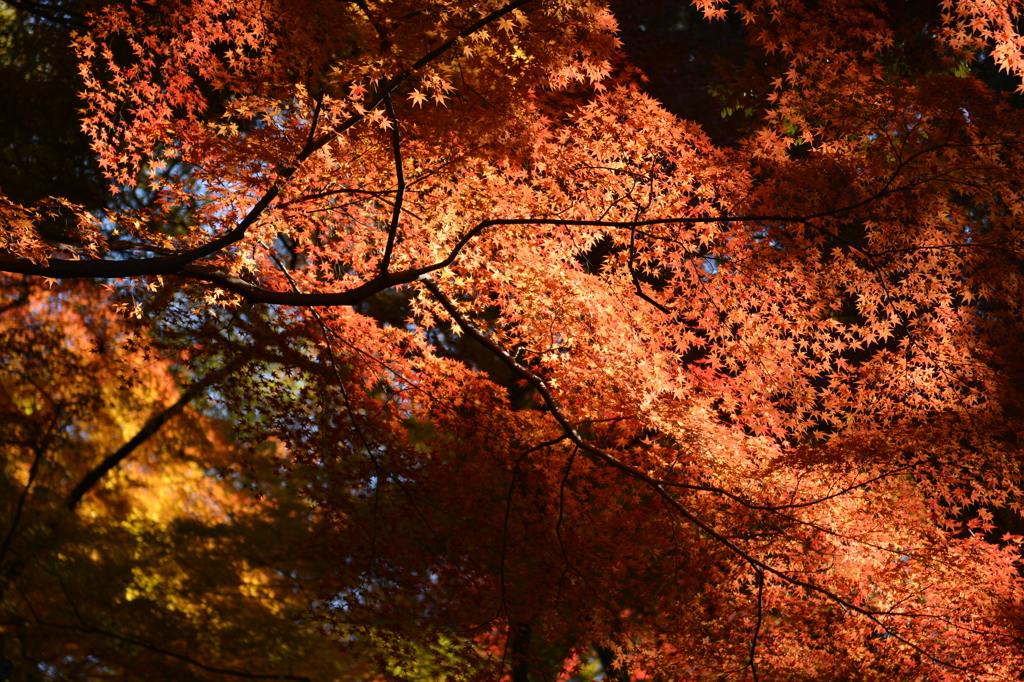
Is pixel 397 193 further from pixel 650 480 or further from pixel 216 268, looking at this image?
pixel 650 480

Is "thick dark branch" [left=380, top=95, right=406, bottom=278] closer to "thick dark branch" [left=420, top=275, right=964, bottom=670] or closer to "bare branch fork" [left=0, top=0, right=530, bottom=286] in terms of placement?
"bare branch fork" [left=0, top=0, right=530, bottom=286]

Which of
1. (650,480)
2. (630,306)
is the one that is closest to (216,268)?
(630,306)

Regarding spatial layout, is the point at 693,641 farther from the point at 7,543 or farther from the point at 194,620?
the point at 7,543

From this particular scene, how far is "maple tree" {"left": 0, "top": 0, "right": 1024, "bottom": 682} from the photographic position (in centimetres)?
410

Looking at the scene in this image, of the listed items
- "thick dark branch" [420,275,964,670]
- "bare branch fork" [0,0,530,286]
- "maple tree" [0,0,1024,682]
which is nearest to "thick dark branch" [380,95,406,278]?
"maple tree" [0,0,1024,682]

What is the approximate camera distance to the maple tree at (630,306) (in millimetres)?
4102

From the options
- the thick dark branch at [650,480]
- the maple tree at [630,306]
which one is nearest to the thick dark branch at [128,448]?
the maple tree at [630,306]

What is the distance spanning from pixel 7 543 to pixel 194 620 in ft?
Answer: 7.85

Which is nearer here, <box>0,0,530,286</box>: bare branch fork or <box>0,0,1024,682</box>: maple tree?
<box>0,0,530,286</box>: bare branch fork

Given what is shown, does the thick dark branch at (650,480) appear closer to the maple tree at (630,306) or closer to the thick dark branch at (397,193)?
the maple tree at (630,306)

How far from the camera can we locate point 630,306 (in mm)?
4848

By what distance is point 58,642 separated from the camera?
339 inches

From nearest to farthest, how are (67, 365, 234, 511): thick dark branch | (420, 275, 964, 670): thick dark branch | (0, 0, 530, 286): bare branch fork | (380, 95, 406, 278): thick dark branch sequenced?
(0, 0, 530, 286): bare branch fork, (380, 95, 406, 278): thick dark branch, (420, 275, 964, 670): thick dark branch, (67, 365, 234, 511): thick dark branch

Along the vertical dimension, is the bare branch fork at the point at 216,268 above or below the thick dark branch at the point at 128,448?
below
